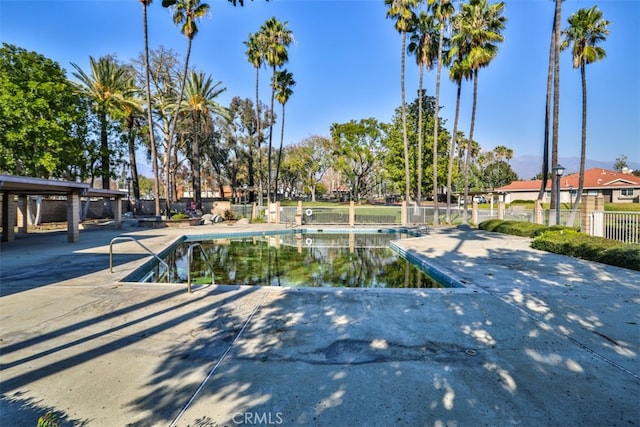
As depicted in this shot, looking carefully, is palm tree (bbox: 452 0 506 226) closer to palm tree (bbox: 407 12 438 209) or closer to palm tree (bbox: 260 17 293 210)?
palm tree (bbox: 407 12 438 209)

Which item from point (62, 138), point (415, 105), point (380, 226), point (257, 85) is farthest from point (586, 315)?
point (415, 105)

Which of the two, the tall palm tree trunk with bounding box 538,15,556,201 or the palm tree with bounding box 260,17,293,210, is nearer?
the tall palm tree trunk with bounding box 538,15,556,201

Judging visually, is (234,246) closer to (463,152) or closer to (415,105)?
(415,105)

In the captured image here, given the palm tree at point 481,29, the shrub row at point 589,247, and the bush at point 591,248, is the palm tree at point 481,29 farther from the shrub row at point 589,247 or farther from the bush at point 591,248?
the bush at point 591,248

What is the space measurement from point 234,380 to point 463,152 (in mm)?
58641

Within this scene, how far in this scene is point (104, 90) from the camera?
2319cm

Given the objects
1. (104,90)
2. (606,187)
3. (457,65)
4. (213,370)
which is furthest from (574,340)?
(606,187)

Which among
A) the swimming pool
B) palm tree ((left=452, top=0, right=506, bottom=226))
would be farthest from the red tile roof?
the swimming pool

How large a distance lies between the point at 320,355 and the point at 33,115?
2123cm

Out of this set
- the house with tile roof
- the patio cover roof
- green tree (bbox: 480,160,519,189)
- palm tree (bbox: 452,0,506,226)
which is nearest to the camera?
the patio cover roof

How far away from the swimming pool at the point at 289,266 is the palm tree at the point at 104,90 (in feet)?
43.3

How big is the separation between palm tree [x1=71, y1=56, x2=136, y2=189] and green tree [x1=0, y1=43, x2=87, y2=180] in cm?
358

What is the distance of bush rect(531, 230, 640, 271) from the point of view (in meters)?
7.32

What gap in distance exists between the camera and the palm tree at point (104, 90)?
877 inches
